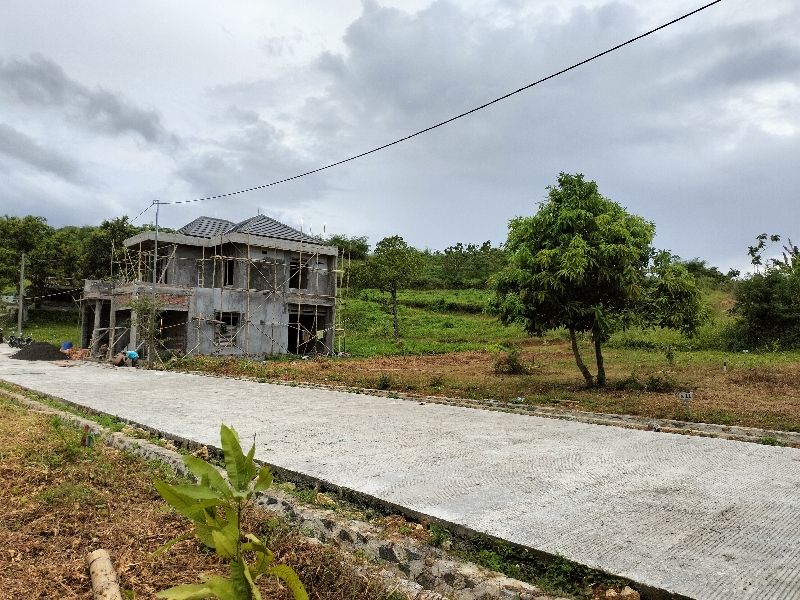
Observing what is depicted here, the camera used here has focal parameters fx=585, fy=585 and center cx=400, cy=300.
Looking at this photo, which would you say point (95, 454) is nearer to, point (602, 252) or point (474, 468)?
point (474, 468)

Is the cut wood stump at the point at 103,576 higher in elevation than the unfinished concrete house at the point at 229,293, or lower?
lower

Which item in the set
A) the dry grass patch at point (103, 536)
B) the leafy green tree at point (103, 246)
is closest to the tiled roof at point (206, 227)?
the leafy green tree at point (103, 246)

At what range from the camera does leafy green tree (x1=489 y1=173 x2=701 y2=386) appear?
36.8 ft

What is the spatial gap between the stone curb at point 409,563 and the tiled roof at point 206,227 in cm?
2405

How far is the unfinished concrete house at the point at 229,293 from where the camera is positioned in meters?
22.9

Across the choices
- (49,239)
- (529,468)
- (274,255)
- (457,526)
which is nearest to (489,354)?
(274,255)

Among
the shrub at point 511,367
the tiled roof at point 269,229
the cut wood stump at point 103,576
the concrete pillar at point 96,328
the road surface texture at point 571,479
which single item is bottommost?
the cut wood stump at point 103,576

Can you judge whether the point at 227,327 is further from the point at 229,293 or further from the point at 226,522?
Answer: the point at 226,522

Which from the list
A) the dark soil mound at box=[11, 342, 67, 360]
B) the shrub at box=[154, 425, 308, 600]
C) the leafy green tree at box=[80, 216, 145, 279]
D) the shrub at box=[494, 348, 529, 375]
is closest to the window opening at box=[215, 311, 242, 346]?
the dark soil mound at box=[11, 342, 67, 360]

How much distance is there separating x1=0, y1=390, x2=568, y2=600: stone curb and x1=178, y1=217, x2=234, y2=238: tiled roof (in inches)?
947

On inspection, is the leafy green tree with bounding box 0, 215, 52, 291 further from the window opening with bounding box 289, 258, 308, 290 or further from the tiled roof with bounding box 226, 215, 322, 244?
the window opening with bounding box 289, 258, 308, 290

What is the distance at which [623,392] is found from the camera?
39.6ft

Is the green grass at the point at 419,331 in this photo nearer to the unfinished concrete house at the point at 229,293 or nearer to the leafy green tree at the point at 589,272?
the unfinished concrete house at the point at 229,293

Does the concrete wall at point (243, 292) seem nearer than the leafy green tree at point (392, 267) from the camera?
Yes
